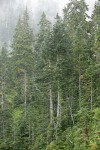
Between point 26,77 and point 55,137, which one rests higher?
point 26,77

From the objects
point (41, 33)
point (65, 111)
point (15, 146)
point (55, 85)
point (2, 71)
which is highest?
point (41, 33)

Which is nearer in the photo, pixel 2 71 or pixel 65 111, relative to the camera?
pixel 65 111

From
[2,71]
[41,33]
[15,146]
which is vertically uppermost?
[41,33]

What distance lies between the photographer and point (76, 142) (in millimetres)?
32156

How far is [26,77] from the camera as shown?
58.7 m

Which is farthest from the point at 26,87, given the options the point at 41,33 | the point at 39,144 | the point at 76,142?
the point at 76,142

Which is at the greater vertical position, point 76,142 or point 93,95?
point 93,95

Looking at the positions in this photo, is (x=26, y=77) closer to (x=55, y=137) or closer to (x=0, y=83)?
(x=0, y=83)

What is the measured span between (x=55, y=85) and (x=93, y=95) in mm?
5243

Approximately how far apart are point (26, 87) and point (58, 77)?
688 inches

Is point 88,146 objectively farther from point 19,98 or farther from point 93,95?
point 19,98

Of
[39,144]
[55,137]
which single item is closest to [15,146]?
[39,144]

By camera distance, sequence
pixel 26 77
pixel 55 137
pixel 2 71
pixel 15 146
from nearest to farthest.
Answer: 1. pixel 55 137
2. pixel 15 146
3. pixel 26 77
4. pixel 2 71

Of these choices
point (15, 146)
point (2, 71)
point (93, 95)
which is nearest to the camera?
point (93, 95)
